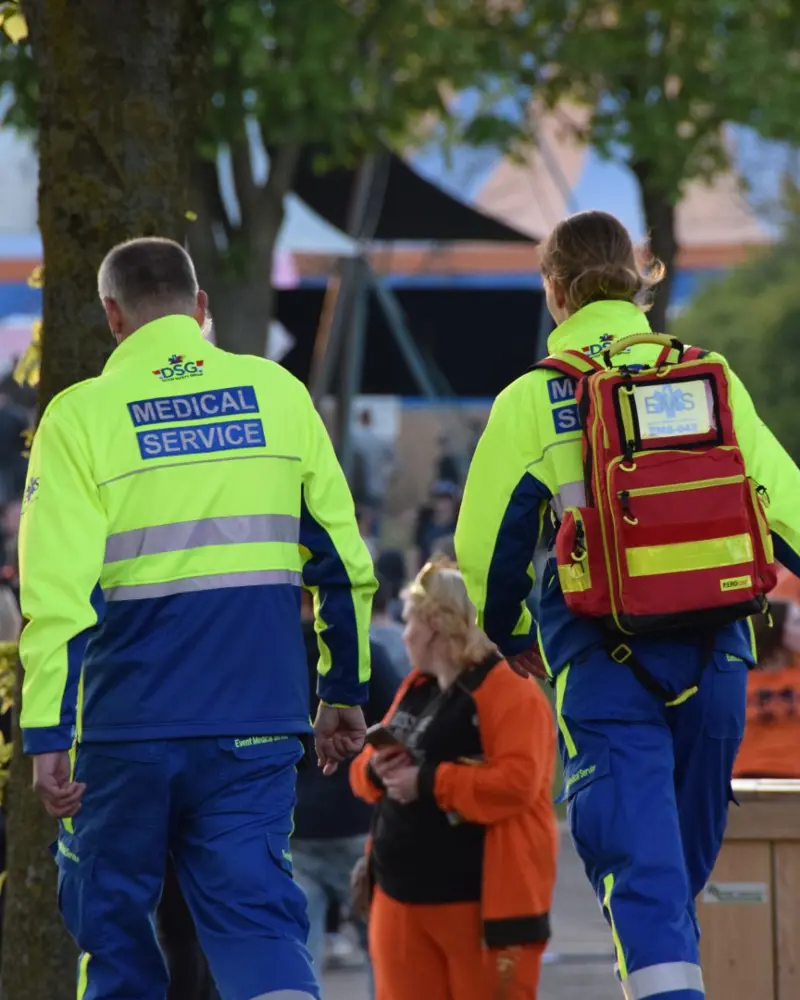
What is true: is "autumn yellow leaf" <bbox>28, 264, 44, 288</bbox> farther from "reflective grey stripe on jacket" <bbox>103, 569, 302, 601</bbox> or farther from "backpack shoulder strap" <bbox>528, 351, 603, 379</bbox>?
"backpack shoulder strap" <bbox>528, 351, 603, 379</bbox>

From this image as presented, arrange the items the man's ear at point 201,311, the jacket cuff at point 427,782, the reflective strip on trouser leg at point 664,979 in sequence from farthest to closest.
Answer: the jacket cuff at point 427,782
the man's ear at point 201,311
the reflective strip on trouser leg at point 664,979

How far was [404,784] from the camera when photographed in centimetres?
649

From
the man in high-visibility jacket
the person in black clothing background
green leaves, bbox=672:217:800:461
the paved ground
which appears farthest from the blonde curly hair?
green leaves, bbox=672:217:800:461

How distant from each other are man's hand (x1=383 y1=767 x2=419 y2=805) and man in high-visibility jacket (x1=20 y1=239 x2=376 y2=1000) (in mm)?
1618

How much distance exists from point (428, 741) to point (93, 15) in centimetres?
240

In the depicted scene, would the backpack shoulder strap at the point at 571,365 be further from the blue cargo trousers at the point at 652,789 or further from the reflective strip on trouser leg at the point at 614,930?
the reflective strip on trouser leg at the point at 614,930

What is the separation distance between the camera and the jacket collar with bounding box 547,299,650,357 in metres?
5.02

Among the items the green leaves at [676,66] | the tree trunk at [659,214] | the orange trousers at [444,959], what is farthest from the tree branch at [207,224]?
the orange trousers at [444,959]

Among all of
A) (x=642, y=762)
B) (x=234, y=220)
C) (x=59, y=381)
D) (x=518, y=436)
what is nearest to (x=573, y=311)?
(x=518, y=436)

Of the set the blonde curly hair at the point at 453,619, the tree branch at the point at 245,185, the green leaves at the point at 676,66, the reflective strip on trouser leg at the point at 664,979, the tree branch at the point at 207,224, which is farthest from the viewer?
the green leaves at the point at 676,66

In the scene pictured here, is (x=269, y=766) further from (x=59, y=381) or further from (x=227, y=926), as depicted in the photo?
(x=59, y=381)

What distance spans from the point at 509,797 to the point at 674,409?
1.99 meters

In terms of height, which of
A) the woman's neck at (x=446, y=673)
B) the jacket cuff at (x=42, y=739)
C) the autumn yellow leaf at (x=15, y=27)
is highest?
the autumn yellow leaf at (x=15, y=27)

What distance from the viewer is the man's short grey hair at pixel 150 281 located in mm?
5004
